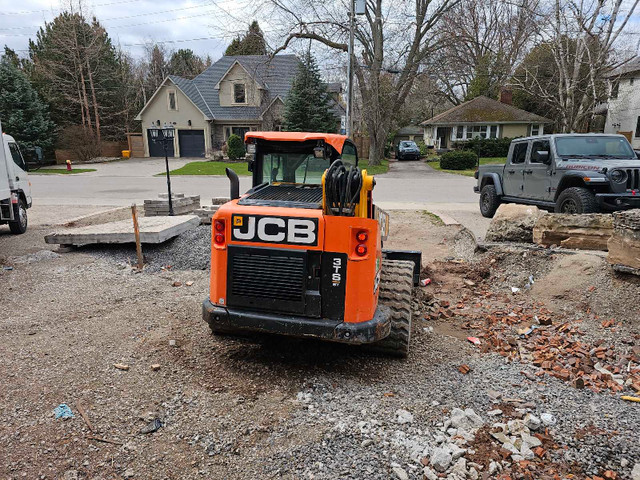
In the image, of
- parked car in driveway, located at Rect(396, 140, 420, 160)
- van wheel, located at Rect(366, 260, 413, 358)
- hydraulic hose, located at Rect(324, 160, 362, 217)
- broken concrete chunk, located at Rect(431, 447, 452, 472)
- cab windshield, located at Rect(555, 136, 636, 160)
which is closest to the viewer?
broken concrete chunk, located at Rect(431, 447, 452, 472)

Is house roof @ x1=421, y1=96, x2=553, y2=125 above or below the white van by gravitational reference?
above

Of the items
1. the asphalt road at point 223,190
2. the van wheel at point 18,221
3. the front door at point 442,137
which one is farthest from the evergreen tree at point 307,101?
the van wheel at point 18,221

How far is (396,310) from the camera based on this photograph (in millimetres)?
4160

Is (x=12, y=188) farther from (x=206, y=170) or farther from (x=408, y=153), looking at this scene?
(x=408, y=153)

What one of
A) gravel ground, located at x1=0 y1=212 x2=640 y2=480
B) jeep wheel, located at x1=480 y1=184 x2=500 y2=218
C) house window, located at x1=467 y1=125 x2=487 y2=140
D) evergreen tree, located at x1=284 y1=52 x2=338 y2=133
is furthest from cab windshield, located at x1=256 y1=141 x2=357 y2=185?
house window, located at x1=467 y1=125 x2=487 y2=140

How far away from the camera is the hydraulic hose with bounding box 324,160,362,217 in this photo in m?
3.55

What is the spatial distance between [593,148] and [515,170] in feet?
5.51

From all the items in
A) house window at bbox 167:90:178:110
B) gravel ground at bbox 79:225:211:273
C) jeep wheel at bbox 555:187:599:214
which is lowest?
gravel ground at bbox 79:225:211:273

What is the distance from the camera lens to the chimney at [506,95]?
3934 centimetres

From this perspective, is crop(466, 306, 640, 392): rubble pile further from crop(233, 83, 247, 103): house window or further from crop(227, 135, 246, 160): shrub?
crop(233, 83, 247, 103): house window

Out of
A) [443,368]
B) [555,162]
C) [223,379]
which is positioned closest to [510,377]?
[443,368]

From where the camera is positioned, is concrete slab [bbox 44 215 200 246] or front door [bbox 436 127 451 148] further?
front door [bbox 436 127 451 148]

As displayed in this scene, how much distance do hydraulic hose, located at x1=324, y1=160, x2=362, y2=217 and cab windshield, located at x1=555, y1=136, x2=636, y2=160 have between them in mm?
7679

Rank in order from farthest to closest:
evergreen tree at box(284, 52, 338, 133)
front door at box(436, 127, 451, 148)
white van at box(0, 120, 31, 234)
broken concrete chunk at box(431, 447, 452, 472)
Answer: front door at box(436, 127, 451, 148) → evergreen tree at box(284, 52, 338, 133) → white van at box(0, 120, 31, 234) → broken concrete chunk at box(431, 447, 452, 472)
